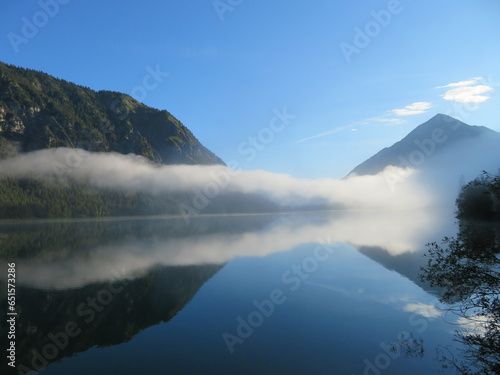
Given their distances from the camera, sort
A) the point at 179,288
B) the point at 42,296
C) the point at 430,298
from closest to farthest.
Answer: the point at 430,298 < the point at 42,296 < the point at 179,288

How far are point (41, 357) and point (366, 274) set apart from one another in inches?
1860

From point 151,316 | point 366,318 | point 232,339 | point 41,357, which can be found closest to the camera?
point 41,357

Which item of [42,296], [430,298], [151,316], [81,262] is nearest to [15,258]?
[81,262]

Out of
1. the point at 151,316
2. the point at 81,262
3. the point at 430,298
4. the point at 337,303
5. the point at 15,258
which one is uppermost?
the point at 15,258

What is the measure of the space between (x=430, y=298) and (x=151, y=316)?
3440 centimetres

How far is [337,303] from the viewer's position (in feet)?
125

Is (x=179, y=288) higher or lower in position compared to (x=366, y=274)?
higher

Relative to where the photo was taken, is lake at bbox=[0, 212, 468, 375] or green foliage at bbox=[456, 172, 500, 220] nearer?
lake at bbox=[0, 212, 468, 375]

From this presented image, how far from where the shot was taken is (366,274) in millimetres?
54562

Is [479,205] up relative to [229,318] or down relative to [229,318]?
down

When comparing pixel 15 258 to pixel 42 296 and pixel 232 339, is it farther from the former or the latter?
pixel 232 339

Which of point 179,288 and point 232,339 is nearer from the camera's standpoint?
point 232,339

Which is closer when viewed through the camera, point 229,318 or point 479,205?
point 229,318

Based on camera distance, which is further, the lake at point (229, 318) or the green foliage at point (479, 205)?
the green foliage at point (479, 205)
